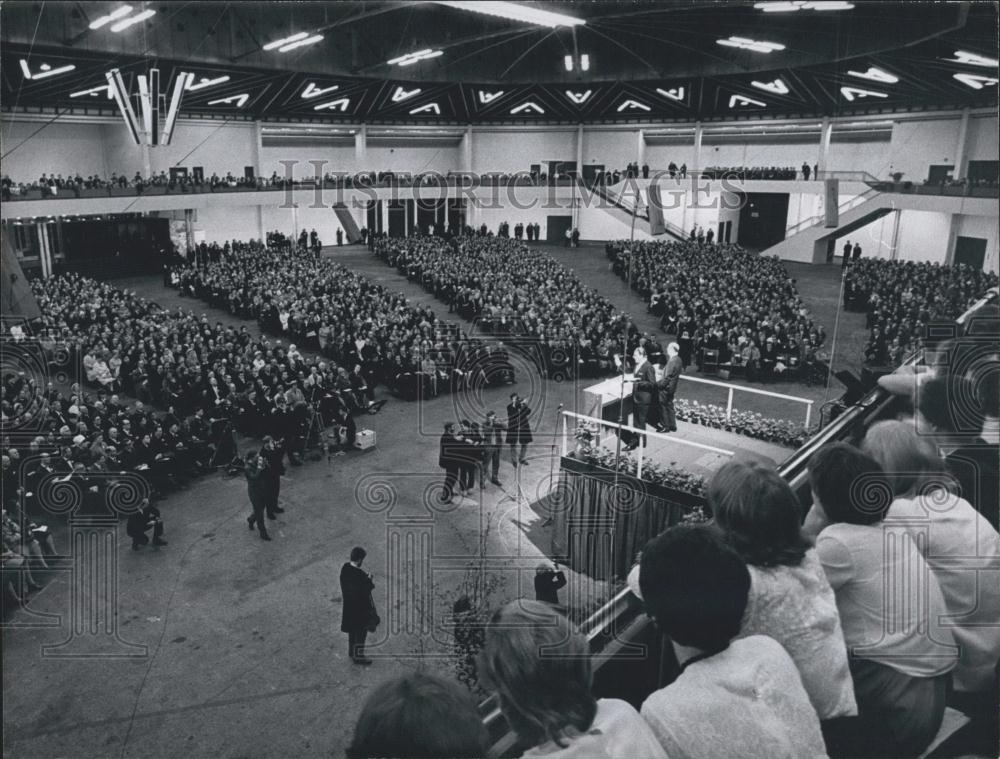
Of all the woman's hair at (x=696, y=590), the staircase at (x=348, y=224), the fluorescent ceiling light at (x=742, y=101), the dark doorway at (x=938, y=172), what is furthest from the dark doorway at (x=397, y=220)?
the woman's hair at (x=696, y=590)

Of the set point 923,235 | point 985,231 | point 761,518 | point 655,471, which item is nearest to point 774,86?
point 923,235

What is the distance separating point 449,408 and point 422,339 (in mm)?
2419

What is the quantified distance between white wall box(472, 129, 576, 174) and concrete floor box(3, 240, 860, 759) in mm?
34226

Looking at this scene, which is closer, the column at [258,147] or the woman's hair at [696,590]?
the woman's hair at [696,590]

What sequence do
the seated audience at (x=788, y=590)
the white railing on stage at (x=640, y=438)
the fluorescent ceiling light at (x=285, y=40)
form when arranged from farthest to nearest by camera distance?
1. the fluorescent ceiling light at (x=285, y=40)
2. the white railing on stage at (x=640, y=438)
3. the seated audience at (x=788, y=590)

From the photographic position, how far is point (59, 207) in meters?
25.5

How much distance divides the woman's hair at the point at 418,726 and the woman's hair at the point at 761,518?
980 millimetres

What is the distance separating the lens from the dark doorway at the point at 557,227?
42938mm

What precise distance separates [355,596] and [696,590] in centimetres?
577

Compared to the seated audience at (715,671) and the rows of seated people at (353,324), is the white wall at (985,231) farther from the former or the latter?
the seated audience at (715,671)

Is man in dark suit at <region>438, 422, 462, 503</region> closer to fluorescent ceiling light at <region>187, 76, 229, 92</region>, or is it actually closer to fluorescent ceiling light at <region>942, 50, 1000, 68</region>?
fluorescent ceiling light at <region>942, 50, 1000, 68</region>

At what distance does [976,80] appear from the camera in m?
25.0

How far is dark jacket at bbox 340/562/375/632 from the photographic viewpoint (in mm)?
6844

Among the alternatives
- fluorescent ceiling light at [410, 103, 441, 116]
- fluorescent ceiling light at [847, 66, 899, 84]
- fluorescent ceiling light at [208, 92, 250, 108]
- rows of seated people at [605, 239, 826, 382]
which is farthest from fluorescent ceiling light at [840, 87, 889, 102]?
fluorescent ceiling light at [208, 92, 250, 108]
